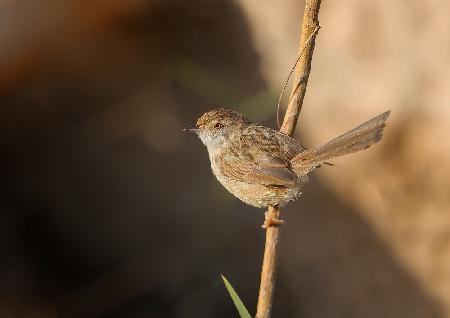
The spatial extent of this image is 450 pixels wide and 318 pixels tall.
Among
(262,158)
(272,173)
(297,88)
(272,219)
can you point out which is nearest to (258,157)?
(262,158)

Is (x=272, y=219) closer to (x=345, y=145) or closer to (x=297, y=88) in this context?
(x=345, y=145)

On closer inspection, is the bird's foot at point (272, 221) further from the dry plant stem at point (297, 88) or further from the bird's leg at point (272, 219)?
the dry plant stem at point (297, 88)

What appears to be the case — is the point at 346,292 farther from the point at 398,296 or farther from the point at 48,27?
the point at 48,27

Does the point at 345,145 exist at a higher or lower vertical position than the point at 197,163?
lower

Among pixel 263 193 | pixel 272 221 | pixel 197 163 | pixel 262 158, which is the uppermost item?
pixel 197 163

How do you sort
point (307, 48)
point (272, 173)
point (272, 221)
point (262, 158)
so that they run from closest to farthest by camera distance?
1. point (307, 48)
2. point (272, 221)
3. point (272, 173)
4. point (262, 158)

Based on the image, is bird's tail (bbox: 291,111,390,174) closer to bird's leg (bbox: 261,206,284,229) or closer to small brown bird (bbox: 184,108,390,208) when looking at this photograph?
small brown bird (bbox: 184,108,390,208)

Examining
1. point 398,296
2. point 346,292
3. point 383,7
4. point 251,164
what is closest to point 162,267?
point 346,292
